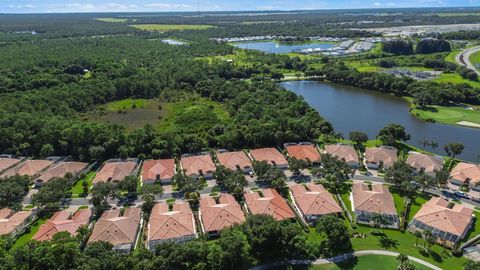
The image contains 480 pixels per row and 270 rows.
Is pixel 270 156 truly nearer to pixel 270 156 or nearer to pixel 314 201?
pixel 270 156

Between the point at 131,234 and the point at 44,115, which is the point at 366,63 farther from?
the point at 131,234

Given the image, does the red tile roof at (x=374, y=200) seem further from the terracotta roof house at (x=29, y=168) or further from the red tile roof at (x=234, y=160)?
the terracotta roof house at (x=29, y=168)

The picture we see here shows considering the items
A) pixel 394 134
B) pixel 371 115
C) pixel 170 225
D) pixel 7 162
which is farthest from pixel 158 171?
pixel 371 115

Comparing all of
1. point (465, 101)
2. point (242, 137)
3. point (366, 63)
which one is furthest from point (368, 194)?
point (366, 63)

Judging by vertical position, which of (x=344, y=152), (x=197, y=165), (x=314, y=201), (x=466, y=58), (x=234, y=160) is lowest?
(x=314, y=201)

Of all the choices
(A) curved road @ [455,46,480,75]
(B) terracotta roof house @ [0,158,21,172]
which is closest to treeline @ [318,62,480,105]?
(A) curved road @ [455,46,480,75]

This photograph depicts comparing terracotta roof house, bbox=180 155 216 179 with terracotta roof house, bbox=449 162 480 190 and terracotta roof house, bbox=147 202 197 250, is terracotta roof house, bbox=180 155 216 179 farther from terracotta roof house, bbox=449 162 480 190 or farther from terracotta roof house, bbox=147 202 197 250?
terracotta roof house, bbox=449 162 480 190
